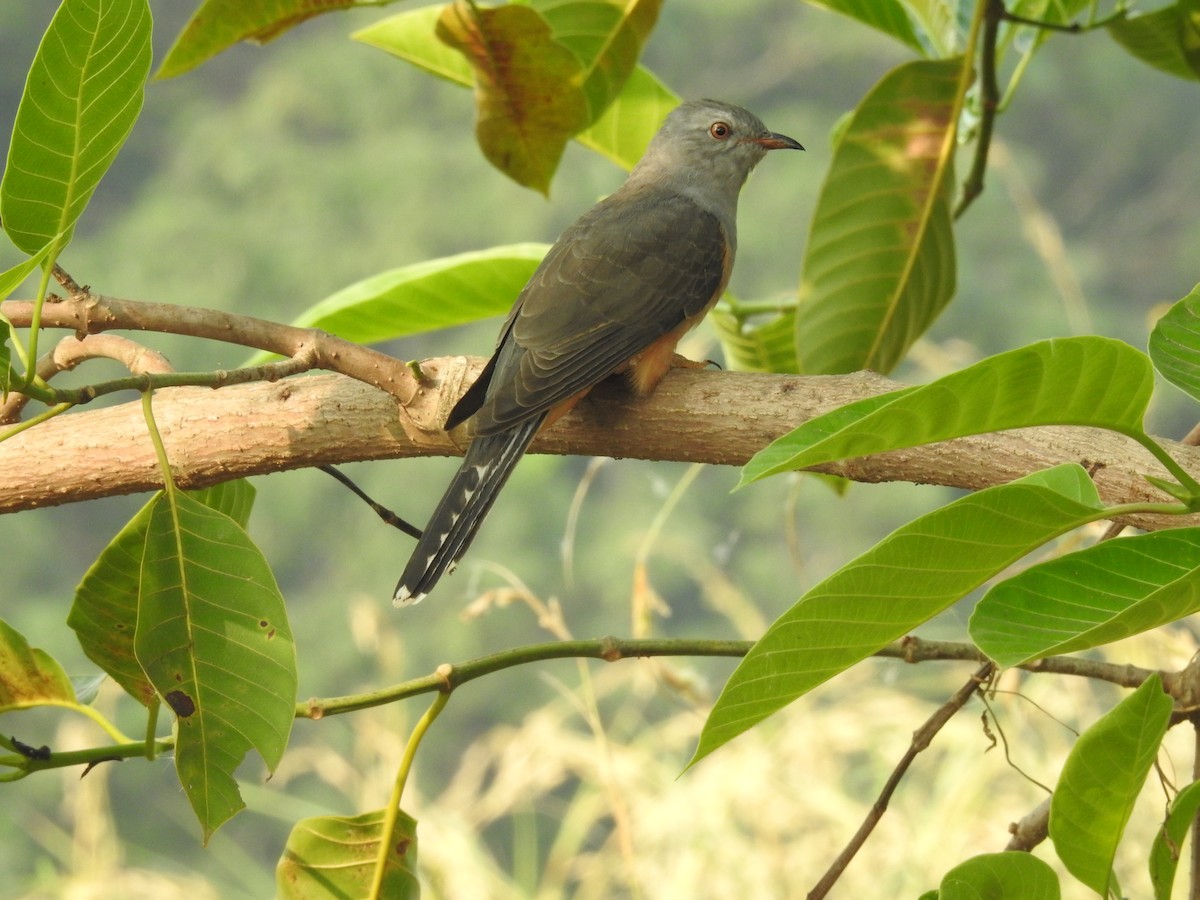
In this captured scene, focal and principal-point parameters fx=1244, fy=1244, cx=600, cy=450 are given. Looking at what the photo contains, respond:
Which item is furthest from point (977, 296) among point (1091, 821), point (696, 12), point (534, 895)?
point (1091, 821)

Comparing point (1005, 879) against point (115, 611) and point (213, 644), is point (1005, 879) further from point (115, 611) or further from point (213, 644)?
point (115, 611)

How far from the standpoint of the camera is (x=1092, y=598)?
1.00 metres

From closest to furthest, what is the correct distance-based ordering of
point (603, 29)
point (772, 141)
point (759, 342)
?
point (603, 29), point (759, 342), point (772, 141)

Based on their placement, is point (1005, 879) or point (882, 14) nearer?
point (1005, 879)

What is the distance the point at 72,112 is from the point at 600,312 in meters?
1.19

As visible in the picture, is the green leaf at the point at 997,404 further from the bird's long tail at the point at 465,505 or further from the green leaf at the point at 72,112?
the bird's long tail at the point at 465,505

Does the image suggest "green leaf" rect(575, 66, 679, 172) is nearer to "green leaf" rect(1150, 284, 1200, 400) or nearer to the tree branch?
the tree branch

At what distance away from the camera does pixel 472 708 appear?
586 inches

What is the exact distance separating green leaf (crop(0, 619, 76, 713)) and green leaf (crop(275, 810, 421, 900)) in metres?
0.34

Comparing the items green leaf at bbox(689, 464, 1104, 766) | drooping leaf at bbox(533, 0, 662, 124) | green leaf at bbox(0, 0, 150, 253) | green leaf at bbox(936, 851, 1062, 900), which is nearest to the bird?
drooping leaf at bbox(533, 0, 662, 124)

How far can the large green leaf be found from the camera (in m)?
1.44

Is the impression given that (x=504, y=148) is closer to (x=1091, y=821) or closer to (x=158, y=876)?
(x=1091, y=821)

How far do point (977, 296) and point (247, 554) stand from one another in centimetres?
1389

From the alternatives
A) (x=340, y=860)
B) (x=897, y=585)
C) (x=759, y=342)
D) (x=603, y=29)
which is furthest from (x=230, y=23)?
(x=897, y=585)
